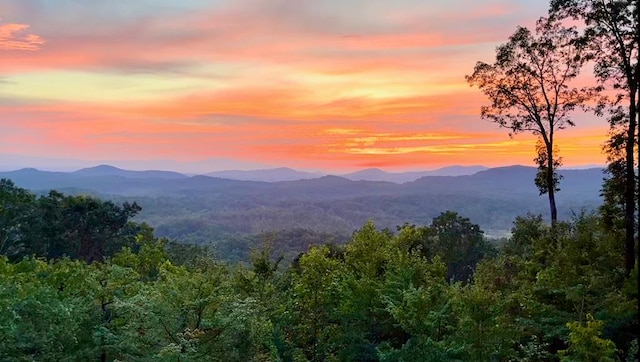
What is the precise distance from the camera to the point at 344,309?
17000 millimetres

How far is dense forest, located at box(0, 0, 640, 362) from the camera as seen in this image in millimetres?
12898

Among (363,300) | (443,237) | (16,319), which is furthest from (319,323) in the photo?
(443,237)

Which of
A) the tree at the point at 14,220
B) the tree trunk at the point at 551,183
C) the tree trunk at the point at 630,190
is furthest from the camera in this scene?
the tree at the point at 14,220

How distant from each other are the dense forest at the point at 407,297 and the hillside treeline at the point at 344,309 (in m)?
0.05

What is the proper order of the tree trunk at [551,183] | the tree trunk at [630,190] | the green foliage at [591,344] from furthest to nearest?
→ the tree trunk at [551,183] < the tree trunk at [630,190] < the green foliage at [591,344]

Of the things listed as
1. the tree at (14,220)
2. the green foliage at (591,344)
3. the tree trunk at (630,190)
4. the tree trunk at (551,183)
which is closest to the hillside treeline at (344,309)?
the green foliage at (591,344)

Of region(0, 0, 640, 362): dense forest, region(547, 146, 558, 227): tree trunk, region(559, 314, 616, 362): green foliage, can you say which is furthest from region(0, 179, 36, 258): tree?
region(559, 314, 616, 362): green foliage

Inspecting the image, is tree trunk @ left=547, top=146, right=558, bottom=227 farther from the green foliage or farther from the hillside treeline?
the green foliage

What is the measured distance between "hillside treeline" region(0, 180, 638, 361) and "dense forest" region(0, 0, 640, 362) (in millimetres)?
53

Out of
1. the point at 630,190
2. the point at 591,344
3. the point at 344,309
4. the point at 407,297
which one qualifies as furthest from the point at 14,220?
the point at 591,344

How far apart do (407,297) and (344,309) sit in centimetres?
312

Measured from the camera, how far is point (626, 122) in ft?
52.6

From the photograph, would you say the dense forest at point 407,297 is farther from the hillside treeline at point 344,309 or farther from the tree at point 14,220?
the tree at point 14,220

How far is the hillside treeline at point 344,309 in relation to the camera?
12.8 meters
